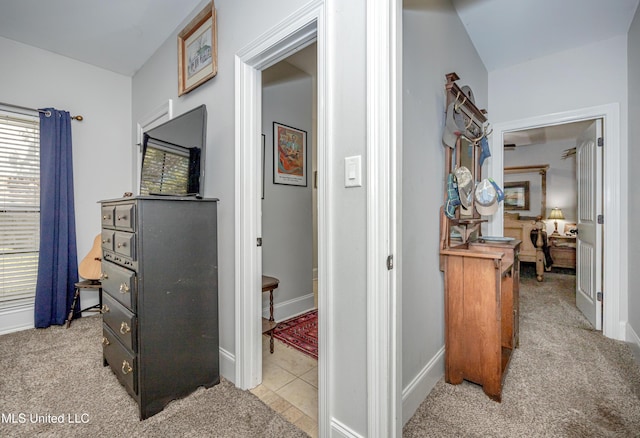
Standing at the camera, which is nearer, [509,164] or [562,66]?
[562,66]

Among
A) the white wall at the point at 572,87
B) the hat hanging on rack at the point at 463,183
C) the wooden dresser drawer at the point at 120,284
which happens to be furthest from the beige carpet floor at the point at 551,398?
the wooden dresser drawer at the point at 120,284

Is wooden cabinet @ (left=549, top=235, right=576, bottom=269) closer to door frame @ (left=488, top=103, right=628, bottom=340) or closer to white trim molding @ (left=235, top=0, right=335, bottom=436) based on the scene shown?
door frame @ (left=488, top=103, right=628, bottom=340)

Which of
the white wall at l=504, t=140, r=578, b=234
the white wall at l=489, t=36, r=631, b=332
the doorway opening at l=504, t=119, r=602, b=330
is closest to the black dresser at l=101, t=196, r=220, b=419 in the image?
the white wall at l=489, t=36, r=631, b=332

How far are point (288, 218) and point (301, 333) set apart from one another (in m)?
1.12

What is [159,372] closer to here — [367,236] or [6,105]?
[367,236]

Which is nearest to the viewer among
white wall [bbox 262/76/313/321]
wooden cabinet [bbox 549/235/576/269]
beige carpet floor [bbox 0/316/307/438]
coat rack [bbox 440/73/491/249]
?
beige carpet floor [bbox 0/316/307/438]

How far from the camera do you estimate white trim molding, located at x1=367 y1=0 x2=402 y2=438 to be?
1.11 meters

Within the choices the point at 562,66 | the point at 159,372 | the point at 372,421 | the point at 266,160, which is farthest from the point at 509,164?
the point at 159,372

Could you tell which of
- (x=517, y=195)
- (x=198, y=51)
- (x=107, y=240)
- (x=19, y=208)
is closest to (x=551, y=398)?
(x=107, y=240)

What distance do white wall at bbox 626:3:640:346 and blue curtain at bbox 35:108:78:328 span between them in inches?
189

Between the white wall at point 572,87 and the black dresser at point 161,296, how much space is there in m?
3.22

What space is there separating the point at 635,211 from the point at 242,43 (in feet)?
10.2

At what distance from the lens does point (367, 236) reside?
1146 mm

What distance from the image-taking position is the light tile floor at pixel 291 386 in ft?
5.05
